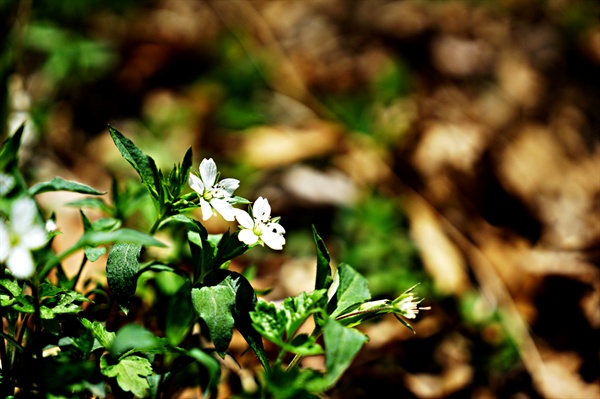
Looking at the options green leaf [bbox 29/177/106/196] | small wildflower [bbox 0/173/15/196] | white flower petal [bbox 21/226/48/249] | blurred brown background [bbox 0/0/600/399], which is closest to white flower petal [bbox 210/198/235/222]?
green leaf [bbox 29/177/106/196]

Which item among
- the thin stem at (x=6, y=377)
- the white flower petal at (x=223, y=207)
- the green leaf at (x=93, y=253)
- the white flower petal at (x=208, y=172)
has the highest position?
the white flower petal at (x=208, y=172)

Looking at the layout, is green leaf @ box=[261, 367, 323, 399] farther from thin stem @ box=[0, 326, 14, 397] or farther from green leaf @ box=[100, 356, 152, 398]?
thin stem @ box=[0, 326, 14, 397]

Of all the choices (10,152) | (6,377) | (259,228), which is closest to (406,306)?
(259,228)

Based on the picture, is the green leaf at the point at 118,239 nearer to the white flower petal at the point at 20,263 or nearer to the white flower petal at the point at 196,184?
the white flower petal at the point at 20,263

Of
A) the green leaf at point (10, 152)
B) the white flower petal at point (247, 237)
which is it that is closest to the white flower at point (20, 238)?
the green leaf at point (10, 152)

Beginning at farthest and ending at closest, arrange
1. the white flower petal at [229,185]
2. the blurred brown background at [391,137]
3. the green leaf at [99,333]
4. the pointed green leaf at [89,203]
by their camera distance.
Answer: the blurred brown background at [391,137] → the pointed green leaf at [89,203] → the white flower petal at [229,185] → the green leaf at [99,333]

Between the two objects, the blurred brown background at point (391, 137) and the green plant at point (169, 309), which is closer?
the green plant at point (169, 309)

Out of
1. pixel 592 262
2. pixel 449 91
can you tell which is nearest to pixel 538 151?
pixel 449 91

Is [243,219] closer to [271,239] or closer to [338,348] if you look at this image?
[271,239]
